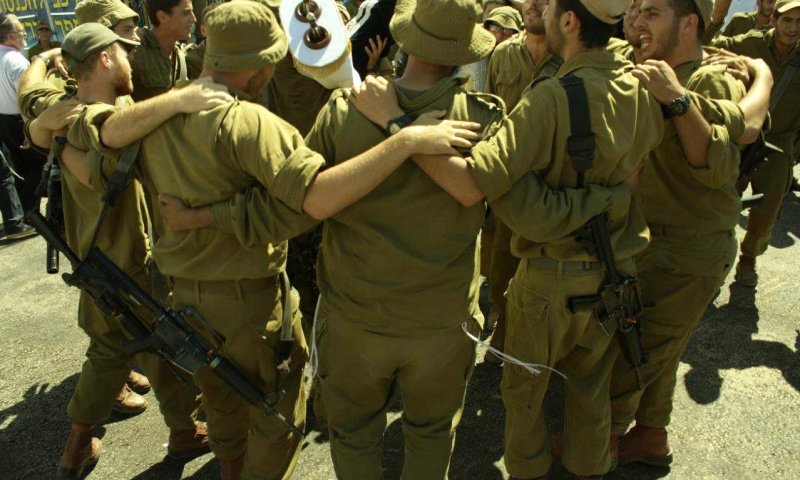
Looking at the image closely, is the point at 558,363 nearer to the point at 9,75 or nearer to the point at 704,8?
the point at 704,8

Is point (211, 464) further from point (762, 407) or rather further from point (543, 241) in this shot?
point (762, 407)

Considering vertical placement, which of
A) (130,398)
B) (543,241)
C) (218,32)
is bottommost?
(130,398)

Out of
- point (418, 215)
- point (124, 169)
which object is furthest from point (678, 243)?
point (124, 169)

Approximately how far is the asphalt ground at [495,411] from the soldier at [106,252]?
20cm

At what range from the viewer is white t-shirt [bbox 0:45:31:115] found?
630cm

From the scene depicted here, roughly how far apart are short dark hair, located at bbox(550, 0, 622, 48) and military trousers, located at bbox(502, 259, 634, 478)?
0.88 meters

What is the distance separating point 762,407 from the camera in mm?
3586

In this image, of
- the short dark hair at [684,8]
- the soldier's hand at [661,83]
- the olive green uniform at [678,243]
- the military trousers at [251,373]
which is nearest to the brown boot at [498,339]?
the olive green uniform at [678,243]

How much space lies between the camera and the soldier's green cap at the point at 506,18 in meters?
4.84

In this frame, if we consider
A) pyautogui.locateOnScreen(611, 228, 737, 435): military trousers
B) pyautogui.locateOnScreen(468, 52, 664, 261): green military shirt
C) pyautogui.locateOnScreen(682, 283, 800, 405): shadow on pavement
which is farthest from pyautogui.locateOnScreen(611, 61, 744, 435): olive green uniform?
pyautogui.locateOnScreen(682, 283, 800, 405): shadow on pavement

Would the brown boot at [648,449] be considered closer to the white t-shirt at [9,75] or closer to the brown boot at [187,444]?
the brown boot at [187,444]

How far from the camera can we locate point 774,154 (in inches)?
196

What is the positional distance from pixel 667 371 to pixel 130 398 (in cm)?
312

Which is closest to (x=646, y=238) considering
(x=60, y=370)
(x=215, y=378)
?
(x=215, y=378)
